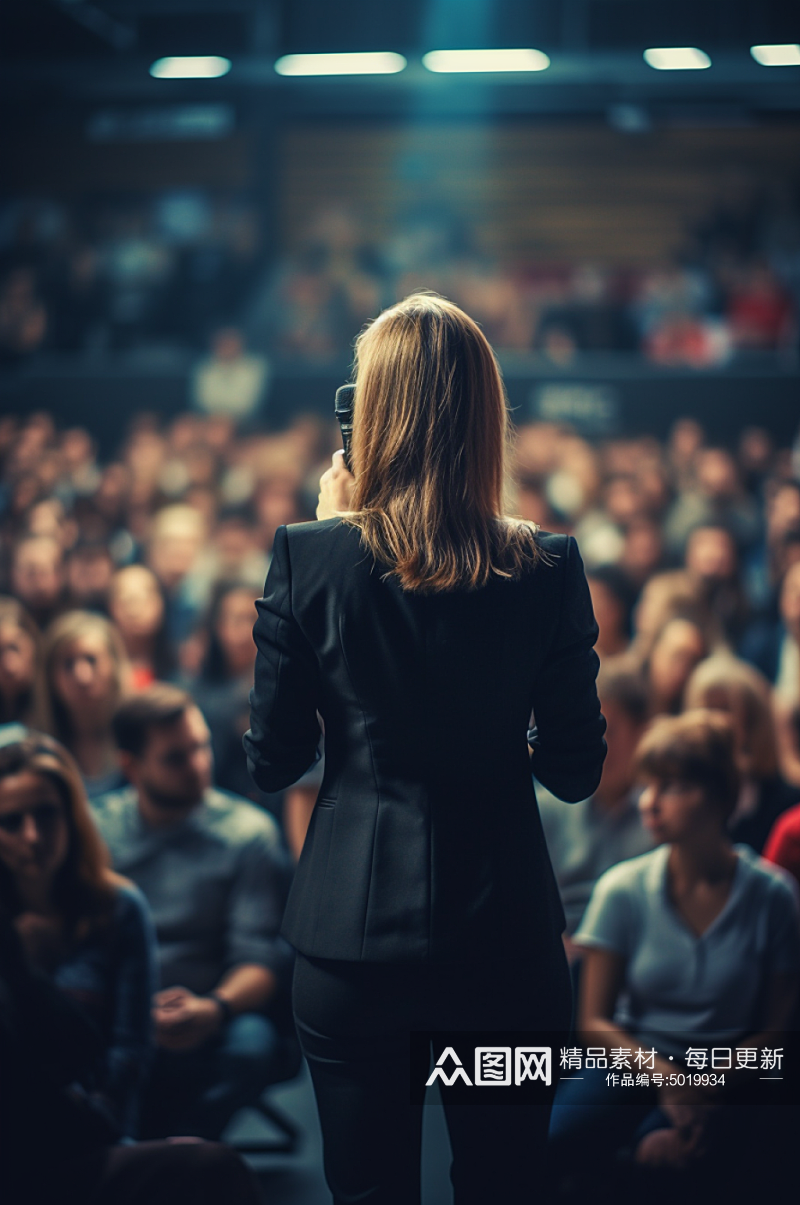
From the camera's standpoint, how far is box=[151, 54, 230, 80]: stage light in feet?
24.9

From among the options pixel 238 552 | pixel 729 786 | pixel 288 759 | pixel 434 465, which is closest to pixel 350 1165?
pixel 288 759

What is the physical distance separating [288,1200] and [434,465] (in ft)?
4.91

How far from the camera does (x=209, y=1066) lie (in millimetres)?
2119

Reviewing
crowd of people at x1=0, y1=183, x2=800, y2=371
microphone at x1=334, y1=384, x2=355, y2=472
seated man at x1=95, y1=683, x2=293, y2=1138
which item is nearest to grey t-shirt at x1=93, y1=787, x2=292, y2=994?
seated man at x1=95, y1=683, x2=293, y2=1138

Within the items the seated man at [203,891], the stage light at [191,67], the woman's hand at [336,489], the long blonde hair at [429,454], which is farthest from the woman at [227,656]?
the stage light at [191,67]

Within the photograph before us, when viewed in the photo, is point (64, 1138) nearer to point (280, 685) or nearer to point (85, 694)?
point (280, 685)

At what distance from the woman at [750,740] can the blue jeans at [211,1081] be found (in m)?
1.09

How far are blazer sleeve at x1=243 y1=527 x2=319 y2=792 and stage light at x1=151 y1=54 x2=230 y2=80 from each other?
292 inches

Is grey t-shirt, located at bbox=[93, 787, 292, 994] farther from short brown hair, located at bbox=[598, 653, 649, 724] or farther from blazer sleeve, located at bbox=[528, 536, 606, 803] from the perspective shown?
blazer sleeve, located at bbox=[528, 536, 606, 803]

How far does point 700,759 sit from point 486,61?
21.5 ft

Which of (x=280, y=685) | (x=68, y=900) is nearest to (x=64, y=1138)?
(x=68, y=900)

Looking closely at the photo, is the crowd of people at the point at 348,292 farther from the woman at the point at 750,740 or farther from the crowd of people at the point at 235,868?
the woman at the point at 750,740

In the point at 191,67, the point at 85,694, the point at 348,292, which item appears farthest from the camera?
the point at 348,292

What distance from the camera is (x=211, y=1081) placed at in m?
2.11
